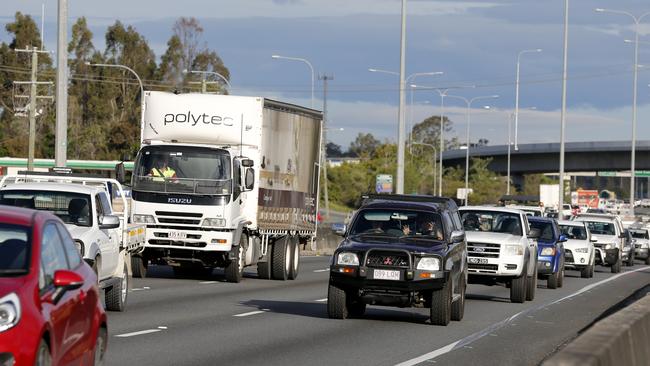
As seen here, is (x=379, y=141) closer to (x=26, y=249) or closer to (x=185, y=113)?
(x=185, y=113)

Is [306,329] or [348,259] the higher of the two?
[348,259]

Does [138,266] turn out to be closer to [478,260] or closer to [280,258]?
[280,258]

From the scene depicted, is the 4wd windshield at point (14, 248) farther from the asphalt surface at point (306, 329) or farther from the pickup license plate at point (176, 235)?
the pickup license plate at point (176, 235)

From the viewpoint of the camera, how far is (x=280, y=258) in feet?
104

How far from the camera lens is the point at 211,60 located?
10325 centimetres

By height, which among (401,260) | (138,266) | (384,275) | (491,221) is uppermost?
(491,221)

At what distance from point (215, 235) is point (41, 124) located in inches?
2981

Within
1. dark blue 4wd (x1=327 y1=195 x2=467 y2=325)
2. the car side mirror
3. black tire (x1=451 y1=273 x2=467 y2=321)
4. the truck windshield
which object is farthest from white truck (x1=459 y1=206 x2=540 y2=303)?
the car side mirror

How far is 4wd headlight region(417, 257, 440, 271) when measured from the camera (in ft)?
63.6

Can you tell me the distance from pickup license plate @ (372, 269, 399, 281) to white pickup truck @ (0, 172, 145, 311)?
3.63m

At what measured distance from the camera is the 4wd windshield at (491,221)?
92.1 ft

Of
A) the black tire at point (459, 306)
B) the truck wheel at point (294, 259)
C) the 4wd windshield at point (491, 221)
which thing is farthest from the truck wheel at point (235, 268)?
the black tire at point (459, 306)

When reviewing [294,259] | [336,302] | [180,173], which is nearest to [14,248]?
[336,302]

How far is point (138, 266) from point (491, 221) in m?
7.51
